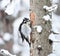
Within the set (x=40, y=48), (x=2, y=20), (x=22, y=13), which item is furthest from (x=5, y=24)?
(x=40, y=48)

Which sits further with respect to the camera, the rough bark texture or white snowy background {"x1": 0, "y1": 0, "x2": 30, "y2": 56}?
white snowy background {"x1": 0, "y1": 0, "x2": 30, "y2": 56}

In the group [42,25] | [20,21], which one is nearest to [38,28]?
[42,25]

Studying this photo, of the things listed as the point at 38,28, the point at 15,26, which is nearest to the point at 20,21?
the point at 15,26

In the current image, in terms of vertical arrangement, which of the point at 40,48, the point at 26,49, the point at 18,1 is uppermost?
the point at 18,1

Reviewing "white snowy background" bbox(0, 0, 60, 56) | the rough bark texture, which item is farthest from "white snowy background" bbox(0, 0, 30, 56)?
the rough bark texture

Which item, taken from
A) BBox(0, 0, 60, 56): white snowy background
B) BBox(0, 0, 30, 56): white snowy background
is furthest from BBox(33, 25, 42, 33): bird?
BBox(0, 0, 30, 56): white snowy background

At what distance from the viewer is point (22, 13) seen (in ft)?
4.00

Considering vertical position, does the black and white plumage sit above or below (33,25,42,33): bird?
below

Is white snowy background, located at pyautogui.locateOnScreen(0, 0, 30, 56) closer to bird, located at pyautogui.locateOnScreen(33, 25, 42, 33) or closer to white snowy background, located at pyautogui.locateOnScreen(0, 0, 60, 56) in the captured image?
white snowy background, located at pyautogui.locateOnScreen(0, 0, 60, 56)

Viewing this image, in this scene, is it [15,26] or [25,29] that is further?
[15,26]

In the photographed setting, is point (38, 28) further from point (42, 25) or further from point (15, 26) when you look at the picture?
point (15, 26)

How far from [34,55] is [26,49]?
0.22 metres

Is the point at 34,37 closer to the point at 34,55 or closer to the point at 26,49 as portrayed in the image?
the point at 34,55

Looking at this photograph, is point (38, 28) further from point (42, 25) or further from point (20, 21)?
point (20, 21)
